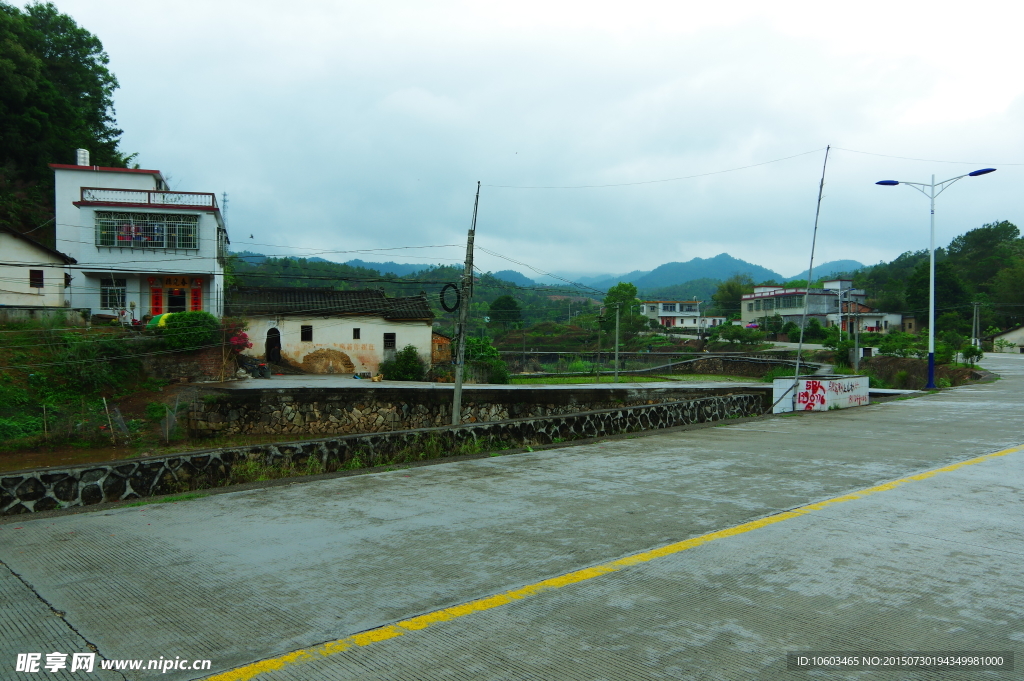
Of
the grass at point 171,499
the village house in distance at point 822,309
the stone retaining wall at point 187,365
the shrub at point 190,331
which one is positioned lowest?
the grass at point 171,499

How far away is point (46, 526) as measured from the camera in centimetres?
649

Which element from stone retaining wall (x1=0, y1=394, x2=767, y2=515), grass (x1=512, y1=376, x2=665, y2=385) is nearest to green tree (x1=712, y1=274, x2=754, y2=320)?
grass (x1=512, y1=376, x2=665, y2=385)

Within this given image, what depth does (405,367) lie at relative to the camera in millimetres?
32281

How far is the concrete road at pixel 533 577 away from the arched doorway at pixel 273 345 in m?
25.1

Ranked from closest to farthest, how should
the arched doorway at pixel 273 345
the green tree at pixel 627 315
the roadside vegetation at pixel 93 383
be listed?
the roadside vegetation at pixel 93 383 → the arched doorway at pixel 273 345 → the green tree at pixel 627 315

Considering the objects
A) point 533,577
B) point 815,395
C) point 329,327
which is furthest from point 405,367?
point 533,577

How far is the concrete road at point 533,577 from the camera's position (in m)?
3.57

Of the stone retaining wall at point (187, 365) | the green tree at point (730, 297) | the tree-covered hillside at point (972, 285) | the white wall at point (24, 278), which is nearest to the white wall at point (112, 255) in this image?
the white wall at point (24, 278)

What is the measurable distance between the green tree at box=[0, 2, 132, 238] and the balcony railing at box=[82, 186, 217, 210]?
4737mm

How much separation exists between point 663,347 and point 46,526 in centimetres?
5660

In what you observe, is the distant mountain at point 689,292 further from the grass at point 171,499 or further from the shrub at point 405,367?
the grass at point 171,499

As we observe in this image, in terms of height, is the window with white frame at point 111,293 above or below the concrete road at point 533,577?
above

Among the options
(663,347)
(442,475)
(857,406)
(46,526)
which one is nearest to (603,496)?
(442,475)

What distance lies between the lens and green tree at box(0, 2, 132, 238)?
1300 inches
